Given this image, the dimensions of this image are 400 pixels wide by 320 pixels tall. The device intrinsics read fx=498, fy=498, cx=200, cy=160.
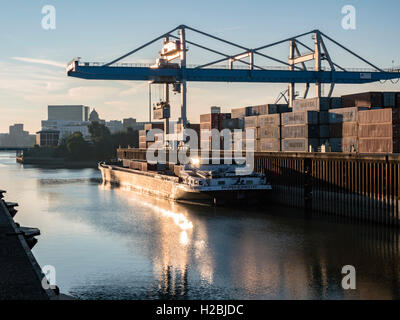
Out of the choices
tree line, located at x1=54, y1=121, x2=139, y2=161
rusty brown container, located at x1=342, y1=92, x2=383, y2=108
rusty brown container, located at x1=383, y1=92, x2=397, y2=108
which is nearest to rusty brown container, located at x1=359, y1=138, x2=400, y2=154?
rusty brown container, located at x1=342, y1=92, x2=383, y2=108

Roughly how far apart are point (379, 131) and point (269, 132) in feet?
57.7

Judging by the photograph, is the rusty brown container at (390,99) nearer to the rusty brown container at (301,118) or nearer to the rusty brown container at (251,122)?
the rusty brown container at (301,118)

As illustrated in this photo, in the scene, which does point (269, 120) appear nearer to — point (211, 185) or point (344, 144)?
point (344, 144)

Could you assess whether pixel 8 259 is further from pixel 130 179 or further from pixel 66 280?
pixel 130 179

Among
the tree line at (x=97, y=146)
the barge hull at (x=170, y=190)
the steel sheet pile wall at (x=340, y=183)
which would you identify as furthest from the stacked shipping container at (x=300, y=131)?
the tree line at (x=97, y=146)

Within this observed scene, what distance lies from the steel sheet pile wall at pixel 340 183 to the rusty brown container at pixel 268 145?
2589 mm

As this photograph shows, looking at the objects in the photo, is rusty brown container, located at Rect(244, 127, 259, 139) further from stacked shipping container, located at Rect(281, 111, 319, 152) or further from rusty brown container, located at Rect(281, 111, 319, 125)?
rusty brown container, located at Rect(281, 111, 319, 125)

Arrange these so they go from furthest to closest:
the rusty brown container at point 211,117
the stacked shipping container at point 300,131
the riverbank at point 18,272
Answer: the rusty brown container at point 211,117
the stacked shipping container at point 300,131
the riverbank at point 18,272

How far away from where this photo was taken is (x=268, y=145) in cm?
6041

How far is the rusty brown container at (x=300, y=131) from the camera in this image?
175ft

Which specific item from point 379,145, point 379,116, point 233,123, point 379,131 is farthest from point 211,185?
point 233,123

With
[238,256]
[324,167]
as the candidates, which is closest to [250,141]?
[324,167]

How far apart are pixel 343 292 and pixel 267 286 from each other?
3.43 metres
